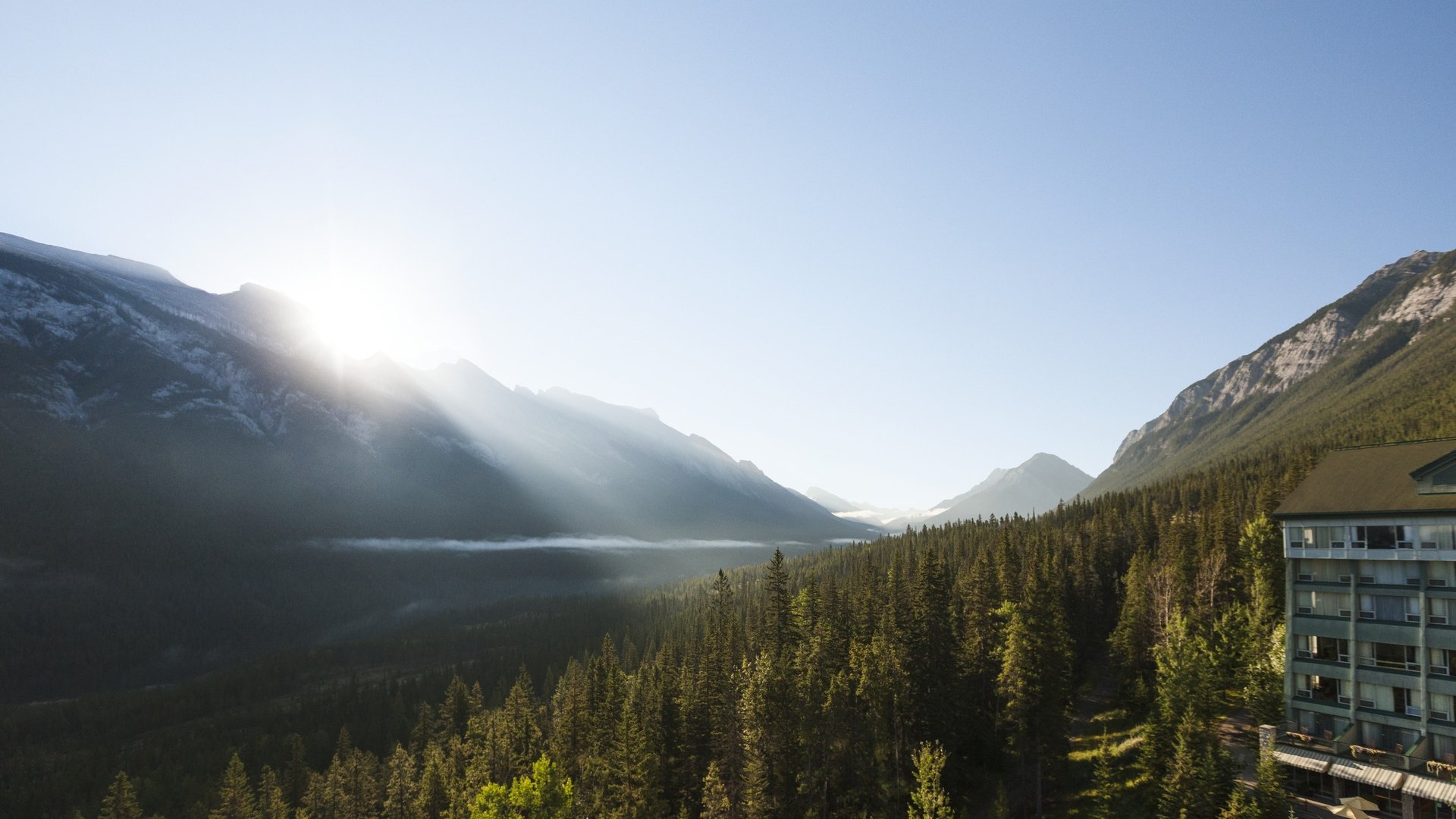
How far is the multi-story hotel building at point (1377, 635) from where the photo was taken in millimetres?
53688

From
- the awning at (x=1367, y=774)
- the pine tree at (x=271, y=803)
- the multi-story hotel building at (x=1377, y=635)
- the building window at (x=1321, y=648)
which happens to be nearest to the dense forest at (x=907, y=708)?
the pine tree at (x=271, y=803)

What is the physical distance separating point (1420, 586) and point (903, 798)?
5096 centimetres

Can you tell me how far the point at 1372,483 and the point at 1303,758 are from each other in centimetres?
2561

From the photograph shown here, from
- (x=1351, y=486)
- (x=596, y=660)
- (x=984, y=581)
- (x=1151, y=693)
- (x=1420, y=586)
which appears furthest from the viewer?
(x=596, y=660)

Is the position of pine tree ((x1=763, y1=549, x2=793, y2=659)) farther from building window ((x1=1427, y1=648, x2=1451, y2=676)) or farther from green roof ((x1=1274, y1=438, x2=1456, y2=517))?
building window ((x1=1427, y1=648, x2=1451, y2=676))

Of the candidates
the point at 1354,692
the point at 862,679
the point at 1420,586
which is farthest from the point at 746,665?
the point at 1420,586

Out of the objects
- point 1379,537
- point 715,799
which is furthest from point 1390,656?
point 715,799

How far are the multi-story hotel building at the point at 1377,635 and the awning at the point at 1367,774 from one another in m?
0.10

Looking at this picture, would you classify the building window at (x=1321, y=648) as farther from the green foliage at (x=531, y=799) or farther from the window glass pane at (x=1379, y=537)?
the green foliage at (x=531, y=799)

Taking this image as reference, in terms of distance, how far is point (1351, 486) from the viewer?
6456 cm

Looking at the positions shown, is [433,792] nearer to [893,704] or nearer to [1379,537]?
[893,704]

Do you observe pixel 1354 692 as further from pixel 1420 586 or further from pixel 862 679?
pixel 862 679

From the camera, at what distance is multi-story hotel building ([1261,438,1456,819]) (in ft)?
176

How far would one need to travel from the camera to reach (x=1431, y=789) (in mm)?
49375
